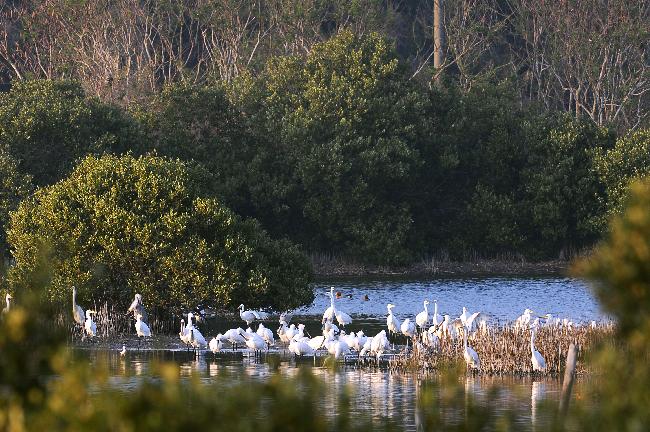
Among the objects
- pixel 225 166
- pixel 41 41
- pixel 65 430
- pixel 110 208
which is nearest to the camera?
pixel 65 430

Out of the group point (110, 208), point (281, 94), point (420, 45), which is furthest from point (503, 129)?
point (110, 208)

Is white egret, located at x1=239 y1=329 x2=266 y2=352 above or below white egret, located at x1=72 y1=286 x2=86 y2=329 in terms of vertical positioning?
below

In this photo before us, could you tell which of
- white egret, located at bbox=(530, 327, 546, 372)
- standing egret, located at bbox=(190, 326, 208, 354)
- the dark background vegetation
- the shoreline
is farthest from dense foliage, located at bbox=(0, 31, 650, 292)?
white egret, located at bbox=(530, 327, 546, 372)

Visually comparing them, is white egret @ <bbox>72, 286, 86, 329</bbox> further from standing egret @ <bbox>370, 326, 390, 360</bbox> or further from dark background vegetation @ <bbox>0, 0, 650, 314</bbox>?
dark background vegetation @ <bbox>0, 0, 650, 314</bbox>

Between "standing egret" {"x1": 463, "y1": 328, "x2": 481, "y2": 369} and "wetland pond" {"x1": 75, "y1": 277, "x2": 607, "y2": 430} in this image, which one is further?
"standing egret" {"x1": 463, "y1": 328, "x2": 481, "y2": 369}

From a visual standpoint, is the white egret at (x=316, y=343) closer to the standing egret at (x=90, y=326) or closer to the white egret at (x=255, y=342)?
the white egret at (x=255, y=342)

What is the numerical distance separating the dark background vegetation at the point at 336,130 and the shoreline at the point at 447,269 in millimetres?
523

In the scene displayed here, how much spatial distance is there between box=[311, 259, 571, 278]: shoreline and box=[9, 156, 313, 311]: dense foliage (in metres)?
20.7

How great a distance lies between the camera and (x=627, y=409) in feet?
25.4

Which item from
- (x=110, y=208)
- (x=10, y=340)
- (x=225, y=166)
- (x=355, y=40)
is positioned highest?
(x=355, y=40)

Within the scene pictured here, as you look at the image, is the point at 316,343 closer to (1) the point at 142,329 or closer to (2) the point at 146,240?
(1) the point at 142,329

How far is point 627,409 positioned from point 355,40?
50165 millimetres

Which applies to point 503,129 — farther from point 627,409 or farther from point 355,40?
point 627,409

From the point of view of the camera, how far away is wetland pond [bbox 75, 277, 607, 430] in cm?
2252
